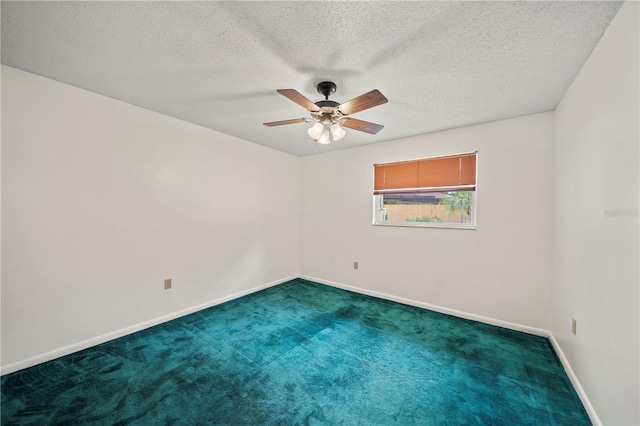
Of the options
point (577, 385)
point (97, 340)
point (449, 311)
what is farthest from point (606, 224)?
point (97, 340)

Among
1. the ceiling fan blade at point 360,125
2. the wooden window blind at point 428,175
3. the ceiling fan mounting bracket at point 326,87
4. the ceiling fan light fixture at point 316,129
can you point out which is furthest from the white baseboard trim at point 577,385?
the ceiling fan mounting bracket at point 326,87

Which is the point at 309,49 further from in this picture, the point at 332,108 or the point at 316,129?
the point at 316,129

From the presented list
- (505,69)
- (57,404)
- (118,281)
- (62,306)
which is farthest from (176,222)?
(505,69)

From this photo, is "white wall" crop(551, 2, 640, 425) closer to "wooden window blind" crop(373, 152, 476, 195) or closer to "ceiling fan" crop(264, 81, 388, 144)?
"wooden window blind" crop(373, 152, 476, 195)

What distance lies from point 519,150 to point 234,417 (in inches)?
140

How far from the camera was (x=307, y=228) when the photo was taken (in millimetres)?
4555

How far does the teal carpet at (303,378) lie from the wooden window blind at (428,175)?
1.70 m

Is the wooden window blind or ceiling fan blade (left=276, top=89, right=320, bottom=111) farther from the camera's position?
the wooden window blind

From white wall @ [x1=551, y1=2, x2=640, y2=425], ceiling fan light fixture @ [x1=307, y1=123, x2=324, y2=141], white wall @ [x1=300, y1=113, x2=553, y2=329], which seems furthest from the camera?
white wall @ [x1=300, y1=113, x2=553, y2=329]

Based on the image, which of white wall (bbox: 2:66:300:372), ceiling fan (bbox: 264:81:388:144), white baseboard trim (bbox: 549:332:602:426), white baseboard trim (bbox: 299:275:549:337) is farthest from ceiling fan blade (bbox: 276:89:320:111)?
white baseboard trim (bbox: 299:275:549:337)

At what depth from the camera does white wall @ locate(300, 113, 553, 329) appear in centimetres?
255

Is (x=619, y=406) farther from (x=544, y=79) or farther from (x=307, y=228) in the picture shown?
(x=307, y=228)

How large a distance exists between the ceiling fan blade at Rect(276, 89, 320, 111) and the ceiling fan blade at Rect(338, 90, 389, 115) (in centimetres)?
21

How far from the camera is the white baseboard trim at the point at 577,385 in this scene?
57.6 inches
